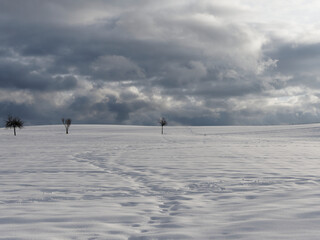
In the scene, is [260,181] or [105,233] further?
[260,181]

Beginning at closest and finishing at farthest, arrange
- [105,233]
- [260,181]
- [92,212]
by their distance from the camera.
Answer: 1. [105,233]
2. [92,212]
3. [260,181]

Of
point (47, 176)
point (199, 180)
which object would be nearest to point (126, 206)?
point (199, 180)

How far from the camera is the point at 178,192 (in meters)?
8.52

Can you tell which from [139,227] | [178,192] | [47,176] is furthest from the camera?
[47,176]

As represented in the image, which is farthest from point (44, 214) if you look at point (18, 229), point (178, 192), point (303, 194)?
point (303, 194)

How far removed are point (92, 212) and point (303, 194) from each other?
5.25 m

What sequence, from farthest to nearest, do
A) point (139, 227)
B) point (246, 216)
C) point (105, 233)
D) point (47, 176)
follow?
point (47, 176) → point (246, 216) → point (139, 227) → point (105, 233)

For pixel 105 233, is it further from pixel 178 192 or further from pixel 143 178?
pixel 143 178

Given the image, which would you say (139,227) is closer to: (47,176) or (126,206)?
(126,206)

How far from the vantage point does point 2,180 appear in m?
10.7

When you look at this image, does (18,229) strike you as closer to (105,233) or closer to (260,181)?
(105,233)

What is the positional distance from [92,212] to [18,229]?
4.95ft

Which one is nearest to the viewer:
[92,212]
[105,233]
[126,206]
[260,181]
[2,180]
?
[105,233]

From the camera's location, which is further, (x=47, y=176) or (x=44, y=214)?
(x=47, y=176)
